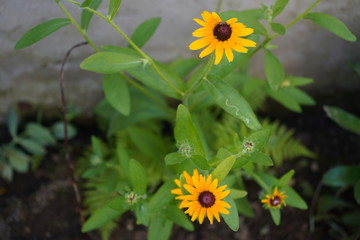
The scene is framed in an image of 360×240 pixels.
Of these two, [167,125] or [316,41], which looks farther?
[167,125]

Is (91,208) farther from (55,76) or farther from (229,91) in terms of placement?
(229,91)

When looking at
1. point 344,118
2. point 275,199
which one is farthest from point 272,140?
point 275,199

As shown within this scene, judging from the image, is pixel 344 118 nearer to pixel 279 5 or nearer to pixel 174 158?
pixel 279 5

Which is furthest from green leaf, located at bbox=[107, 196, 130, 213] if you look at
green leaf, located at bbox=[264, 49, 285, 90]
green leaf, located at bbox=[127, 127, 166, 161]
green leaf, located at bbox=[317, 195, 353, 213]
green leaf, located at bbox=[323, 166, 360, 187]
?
green leaf, located at bbox=[317, 195, 353, 213]

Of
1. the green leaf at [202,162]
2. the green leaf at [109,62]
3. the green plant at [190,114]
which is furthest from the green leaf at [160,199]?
the green leaf at [109,62]

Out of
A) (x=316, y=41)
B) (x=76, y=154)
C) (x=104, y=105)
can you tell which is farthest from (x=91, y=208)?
(x=316, y=41)

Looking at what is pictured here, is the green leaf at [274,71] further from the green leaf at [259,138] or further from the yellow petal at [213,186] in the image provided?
the yellow petal at [213,186]
